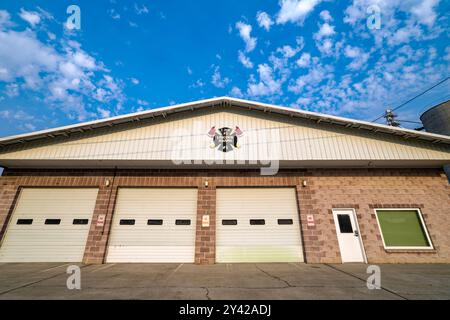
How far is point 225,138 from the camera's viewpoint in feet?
30.6

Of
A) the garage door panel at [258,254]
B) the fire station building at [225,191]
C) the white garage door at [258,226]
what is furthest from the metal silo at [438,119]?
the garage door panel at [258,254]

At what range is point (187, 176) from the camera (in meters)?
9.46

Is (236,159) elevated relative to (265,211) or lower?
elevated

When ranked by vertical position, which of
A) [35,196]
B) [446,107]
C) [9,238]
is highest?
[446,107]

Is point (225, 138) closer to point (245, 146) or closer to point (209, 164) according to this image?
point (245, 146)

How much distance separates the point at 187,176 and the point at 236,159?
2460 mm

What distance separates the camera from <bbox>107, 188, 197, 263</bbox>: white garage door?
336 inches

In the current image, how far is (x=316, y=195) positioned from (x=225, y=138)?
16.0 ft

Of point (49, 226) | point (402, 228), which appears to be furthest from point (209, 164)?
point (402, 228)

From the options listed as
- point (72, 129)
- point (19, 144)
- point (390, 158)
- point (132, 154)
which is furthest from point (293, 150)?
point (19, 144)

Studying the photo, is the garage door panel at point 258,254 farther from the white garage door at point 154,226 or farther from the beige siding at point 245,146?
the beige siding at point 245,146

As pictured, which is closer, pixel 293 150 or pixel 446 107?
pixel 293 150
